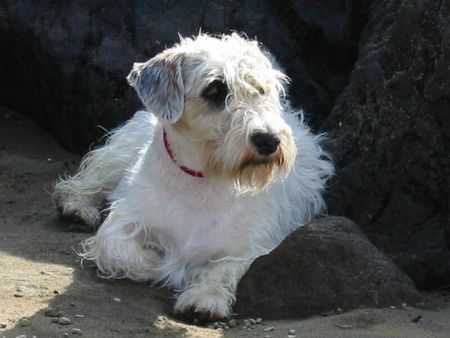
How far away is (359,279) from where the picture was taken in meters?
6.37

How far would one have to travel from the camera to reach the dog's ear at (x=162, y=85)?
658cm

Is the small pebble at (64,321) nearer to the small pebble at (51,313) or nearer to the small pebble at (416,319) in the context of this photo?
the small pebble at (51,313)

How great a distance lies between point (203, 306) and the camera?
6367mm

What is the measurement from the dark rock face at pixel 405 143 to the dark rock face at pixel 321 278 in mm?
568

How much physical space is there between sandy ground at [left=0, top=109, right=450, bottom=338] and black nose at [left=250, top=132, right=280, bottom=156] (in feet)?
3.17

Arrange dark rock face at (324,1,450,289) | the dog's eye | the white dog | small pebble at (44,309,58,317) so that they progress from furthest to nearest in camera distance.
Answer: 1. dark rock face at (324,1,450,289)
2. the dog's eye
3. the white dog
4. small pebble at (44,309,58,317)

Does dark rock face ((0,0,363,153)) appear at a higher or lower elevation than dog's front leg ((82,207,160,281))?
higher

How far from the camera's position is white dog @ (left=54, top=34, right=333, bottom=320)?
6.42 m

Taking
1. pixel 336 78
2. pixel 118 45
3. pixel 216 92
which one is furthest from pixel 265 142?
pixel 118 45

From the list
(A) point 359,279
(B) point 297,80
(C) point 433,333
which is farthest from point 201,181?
(B) point 297,80

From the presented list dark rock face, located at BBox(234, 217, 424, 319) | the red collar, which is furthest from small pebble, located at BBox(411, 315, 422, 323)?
the red collar

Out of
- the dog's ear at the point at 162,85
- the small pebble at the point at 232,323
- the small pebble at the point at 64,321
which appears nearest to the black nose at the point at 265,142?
the dog's ear at the point at 162,85

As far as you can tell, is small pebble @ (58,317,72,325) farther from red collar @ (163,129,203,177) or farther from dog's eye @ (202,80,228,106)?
dog's eye @ (202,80,228,106)

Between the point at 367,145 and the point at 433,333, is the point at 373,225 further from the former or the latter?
the point at 433,333
